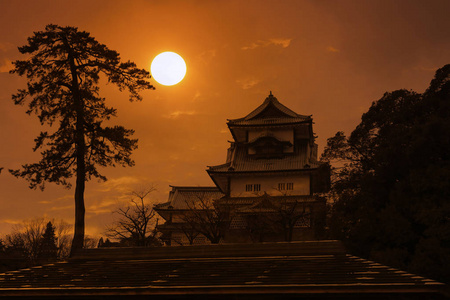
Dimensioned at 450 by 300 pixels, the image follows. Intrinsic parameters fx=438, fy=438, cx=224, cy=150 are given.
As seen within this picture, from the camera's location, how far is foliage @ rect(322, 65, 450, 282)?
1894 centimetres

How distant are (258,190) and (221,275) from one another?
2762cm

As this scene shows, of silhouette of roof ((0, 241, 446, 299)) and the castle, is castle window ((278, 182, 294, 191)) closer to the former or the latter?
the castle

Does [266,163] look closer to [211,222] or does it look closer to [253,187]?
[253,187]

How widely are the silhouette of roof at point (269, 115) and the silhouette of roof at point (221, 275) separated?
2852 cm

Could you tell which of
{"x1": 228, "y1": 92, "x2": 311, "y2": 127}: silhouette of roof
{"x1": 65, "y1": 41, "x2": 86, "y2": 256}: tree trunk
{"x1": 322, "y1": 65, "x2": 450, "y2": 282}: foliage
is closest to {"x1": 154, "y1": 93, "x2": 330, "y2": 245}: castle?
{"x1": 228, "y1": 92, "x2": 311, "y2": 127}: silhouette of roof

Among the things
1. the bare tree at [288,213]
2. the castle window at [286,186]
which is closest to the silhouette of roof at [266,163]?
the castle window at [286,186]

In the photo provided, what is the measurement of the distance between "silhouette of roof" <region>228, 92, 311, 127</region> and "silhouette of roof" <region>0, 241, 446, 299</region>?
2852 centimetres

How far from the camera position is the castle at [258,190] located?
3359cm

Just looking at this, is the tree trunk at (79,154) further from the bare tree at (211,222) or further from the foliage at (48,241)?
the foliage at (48,241)

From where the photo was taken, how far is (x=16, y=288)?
10.9 m

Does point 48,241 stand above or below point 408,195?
below

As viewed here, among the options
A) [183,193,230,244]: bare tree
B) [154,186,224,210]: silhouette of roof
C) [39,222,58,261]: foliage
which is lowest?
[39,222,58,261]: foliage

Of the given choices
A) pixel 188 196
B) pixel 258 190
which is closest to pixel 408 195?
pixel 258 190

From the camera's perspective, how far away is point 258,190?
38.0 metres
